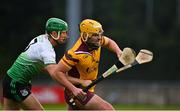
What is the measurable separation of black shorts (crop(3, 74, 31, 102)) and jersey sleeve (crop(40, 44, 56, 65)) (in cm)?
59

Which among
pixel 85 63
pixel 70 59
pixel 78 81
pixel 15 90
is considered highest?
pixel 70 59

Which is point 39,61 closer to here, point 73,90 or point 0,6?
point 73,90

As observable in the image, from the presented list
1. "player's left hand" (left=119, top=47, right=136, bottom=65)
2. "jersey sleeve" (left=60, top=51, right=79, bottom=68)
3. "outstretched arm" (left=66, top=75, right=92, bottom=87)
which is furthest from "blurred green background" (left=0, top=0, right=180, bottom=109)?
"jersey sleeve" (left=60, top=51, right=79, bottom=68)

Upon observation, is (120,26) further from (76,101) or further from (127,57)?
(76,101)

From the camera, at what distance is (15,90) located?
12.3 meters

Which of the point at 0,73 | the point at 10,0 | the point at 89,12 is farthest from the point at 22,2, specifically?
the point at 0,73

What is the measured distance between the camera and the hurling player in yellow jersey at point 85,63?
39.5 ft

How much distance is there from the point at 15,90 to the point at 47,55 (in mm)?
812

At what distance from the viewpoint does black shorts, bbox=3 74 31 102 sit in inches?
482

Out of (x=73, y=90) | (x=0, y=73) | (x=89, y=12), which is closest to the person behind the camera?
(x=73, y=90)

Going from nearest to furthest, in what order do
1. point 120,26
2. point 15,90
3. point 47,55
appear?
point 47,55 → point 15,90 → point 120,26

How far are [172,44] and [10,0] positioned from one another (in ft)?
26.2

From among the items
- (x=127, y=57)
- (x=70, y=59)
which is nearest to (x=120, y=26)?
(x=127, y=57)

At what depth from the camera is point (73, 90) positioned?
39.1ft
